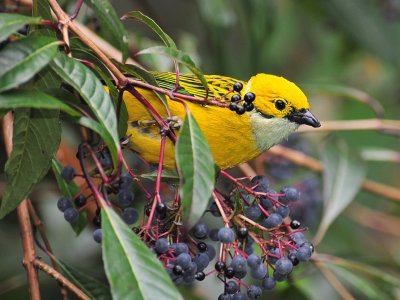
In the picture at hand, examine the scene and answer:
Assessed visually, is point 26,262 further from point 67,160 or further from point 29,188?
point 67,160

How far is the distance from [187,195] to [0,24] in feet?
1.78

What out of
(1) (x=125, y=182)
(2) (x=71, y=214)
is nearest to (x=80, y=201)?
(2) (x=71, y=214)

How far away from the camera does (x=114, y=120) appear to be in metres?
1.56

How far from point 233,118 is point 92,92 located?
111 centimetres

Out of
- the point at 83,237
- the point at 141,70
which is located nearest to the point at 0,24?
the point at 141,70

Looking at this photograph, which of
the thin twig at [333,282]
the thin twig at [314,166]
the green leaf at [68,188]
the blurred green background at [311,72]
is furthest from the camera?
the thin twig at [314,166]

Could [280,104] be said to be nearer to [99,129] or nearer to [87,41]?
[87,41]

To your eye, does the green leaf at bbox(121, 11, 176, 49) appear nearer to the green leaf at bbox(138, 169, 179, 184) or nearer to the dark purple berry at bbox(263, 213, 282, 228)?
the green leaf at bbox(138, 169, 179, 184)

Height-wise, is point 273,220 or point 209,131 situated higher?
point 273,220

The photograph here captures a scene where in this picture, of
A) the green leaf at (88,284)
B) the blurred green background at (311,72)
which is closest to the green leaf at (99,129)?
the green leaf at (88,284)

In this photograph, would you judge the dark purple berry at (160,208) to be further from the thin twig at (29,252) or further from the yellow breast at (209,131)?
the yellow breast at (209,131)

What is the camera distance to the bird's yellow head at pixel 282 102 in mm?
2646

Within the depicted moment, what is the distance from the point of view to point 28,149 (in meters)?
1.81

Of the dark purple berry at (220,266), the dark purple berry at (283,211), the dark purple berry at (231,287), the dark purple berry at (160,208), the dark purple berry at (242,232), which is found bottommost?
the dark purple berry at (231,287)
